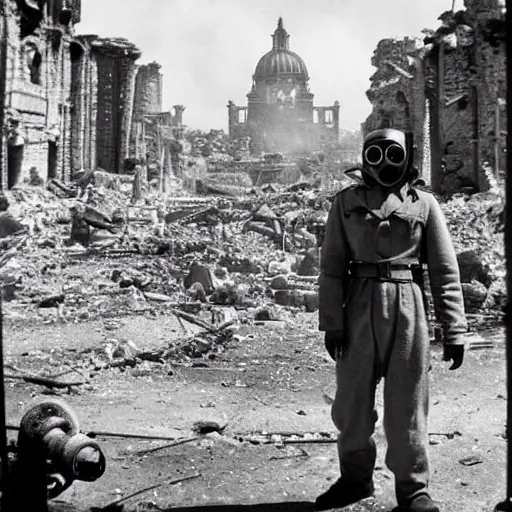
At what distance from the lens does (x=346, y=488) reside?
10.7ft

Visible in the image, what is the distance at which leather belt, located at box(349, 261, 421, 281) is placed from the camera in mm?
3250

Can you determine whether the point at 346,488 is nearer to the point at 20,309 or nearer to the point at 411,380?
the point at 411,380

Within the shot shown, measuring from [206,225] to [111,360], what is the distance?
1165 centimetres

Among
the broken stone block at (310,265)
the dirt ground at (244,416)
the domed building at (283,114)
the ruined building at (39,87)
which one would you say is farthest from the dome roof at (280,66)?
the dirt ground at (244,416)

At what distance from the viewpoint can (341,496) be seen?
3268 millimetres

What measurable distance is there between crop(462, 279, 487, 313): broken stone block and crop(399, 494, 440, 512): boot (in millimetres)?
6853

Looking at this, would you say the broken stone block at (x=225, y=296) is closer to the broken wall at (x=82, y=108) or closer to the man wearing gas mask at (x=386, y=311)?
the man wearing gas mask at (x=386, y=311)

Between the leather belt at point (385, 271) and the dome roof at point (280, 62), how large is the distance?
7099cm

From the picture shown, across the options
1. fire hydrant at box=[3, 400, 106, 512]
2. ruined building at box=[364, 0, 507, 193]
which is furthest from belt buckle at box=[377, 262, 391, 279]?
ruined building at box=[364, 0, 507, 193]

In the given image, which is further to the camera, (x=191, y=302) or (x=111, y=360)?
(x=191, y=302)

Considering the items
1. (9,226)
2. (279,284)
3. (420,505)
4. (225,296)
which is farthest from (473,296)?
(9,226)

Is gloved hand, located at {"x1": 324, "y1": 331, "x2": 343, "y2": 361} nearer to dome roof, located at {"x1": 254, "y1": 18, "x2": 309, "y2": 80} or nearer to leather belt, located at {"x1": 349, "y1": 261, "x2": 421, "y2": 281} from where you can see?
leather belt, located at {"x1": 349, "y1": 261, "x2": 421, "y2": 281}

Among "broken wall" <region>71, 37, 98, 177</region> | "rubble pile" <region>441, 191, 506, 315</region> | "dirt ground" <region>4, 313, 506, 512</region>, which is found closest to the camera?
"dirt ground" <region>4, 313, 506, 512</region>

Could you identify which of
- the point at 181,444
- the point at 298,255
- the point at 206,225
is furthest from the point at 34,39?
the point at 181,444
